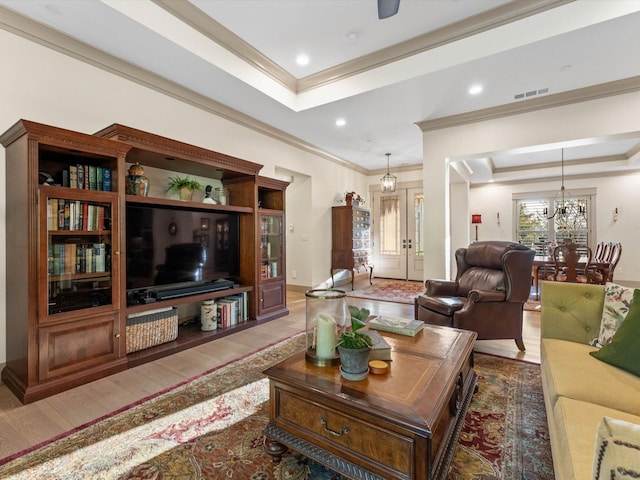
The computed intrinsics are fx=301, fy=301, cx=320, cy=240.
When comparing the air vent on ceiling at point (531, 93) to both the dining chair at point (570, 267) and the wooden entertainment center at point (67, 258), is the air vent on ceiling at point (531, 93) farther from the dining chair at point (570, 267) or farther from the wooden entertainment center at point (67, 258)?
the wooden entertainment center at point (67, 258)

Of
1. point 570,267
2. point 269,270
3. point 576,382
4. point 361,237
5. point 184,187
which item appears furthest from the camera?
point 361,237

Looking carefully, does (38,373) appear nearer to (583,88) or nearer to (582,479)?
(582,479)

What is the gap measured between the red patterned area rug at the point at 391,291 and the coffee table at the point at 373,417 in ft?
12.2

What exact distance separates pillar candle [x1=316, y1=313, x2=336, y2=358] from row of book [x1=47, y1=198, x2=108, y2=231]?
2.17 meters

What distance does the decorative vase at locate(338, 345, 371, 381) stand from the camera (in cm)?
138

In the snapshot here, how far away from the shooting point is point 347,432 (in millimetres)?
1284

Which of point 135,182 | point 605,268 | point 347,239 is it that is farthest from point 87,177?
point 605,268

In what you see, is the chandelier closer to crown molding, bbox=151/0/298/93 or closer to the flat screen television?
crown molding, bbox=151/0/298/93

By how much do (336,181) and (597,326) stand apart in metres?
5.51

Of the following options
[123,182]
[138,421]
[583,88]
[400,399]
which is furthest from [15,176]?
[583,88]

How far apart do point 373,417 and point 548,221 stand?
8.67 meters

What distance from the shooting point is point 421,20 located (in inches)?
113

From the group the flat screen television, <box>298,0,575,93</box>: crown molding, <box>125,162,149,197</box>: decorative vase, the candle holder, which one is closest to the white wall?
<box>125,162,149,197</box>: decorative vase

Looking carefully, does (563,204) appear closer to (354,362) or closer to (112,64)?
(354,362)
